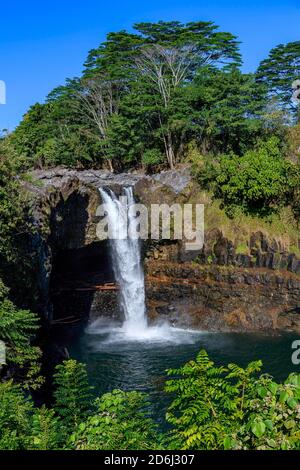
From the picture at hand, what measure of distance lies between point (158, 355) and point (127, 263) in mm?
7591

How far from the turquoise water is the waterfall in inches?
95.0

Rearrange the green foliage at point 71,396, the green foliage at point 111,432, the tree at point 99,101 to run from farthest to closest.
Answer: the tree at point 99,101, the green foliage at point 71,396, the green foliage at point 111,432

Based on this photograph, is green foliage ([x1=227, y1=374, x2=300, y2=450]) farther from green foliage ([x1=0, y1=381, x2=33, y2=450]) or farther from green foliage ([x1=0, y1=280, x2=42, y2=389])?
green foliage ([x1=0, y1=280, x2=42, y2=389])

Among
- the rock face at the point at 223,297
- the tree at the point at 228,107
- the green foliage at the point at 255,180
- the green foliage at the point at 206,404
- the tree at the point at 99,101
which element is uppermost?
the tree at the point at 99,101

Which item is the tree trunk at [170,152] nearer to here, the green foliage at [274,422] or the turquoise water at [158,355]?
the turquoise water at [158,355]

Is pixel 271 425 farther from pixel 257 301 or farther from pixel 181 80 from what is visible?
pixel 181 80

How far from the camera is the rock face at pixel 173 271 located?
2514 cm

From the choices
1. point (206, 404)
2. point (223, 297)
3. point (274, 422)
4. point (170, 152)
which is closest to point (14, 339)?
point (206, 404)

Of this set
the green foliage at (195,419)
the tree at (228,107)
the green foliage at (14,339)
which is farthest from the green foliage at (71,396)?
the tree at (228,107)

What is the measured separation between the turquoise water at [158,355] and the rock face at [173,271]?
5.48 ft

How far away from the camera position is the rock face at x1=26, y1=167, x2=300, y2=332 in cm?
2514

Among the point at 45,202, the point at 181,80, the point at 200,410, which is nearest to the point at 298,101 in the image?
the point at 181,80

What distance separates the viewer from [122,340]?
24.9 m

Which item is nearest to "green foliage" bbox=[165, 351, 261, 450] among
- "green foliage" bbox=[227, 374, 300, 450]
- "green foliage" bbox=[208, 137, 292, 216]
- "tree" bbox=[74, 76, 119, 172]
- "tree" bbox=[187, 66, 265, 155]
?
"green foliage" bbox=[227, 374, 300, 450]
